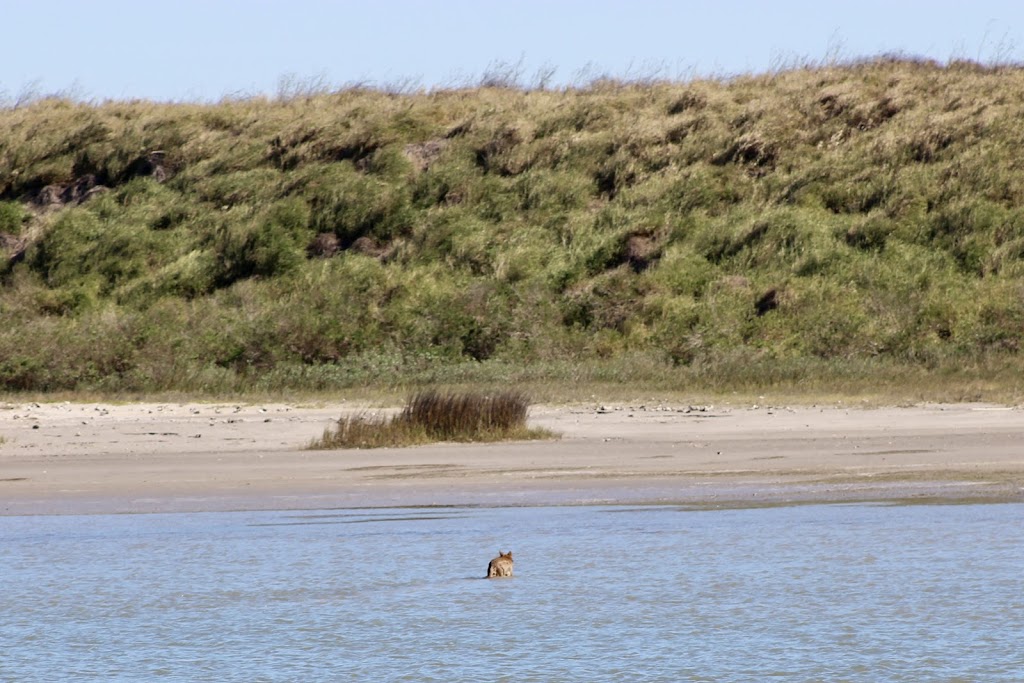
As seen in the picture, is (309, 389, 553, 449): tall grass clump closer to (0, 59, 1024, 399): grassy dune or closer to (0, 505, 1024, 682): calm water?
A: (0, 505, 1024, 682): calm water

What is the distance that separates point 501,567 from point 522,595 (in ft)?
0.92

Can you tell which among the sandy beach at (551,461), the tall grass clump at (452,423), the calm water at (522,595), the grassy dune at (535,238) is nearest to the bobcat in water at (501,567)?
the calm water at (522,595)

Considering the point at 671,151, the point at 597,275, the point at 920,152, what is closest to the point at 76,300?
the point at 597,275

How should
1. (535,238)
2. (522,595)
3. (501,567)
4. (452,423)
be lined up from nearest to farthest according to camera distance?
1. (522,595)
2. (501,567)
3. (452,423)
4. (535,238)

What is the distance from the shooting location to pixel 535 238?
28.0 meters

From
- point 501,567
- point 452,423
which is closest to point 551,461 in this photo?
point 452,423

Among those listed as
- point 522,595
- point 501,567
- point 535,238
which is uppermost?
point 535,238

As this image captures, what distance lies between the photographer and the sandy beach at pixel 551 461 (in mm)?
11438

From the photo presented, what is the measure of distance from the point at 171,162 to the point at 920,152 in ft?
51.4

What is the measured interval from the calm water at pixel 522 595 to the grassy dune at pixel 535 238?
837 centimetres

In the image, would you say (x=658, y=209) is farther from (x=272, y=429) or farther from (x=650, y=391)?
(x=272, y=429)

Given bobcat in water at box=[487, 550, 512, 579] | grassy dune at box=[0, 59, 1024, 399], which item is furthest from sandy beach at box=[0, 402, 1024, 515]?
grassy dune at box=[0, 59, 1024, 399]

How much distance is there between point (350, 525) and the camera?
10.2m

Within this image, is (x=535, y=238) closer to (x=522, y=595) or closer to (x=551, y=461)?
(x=551, y=461)
